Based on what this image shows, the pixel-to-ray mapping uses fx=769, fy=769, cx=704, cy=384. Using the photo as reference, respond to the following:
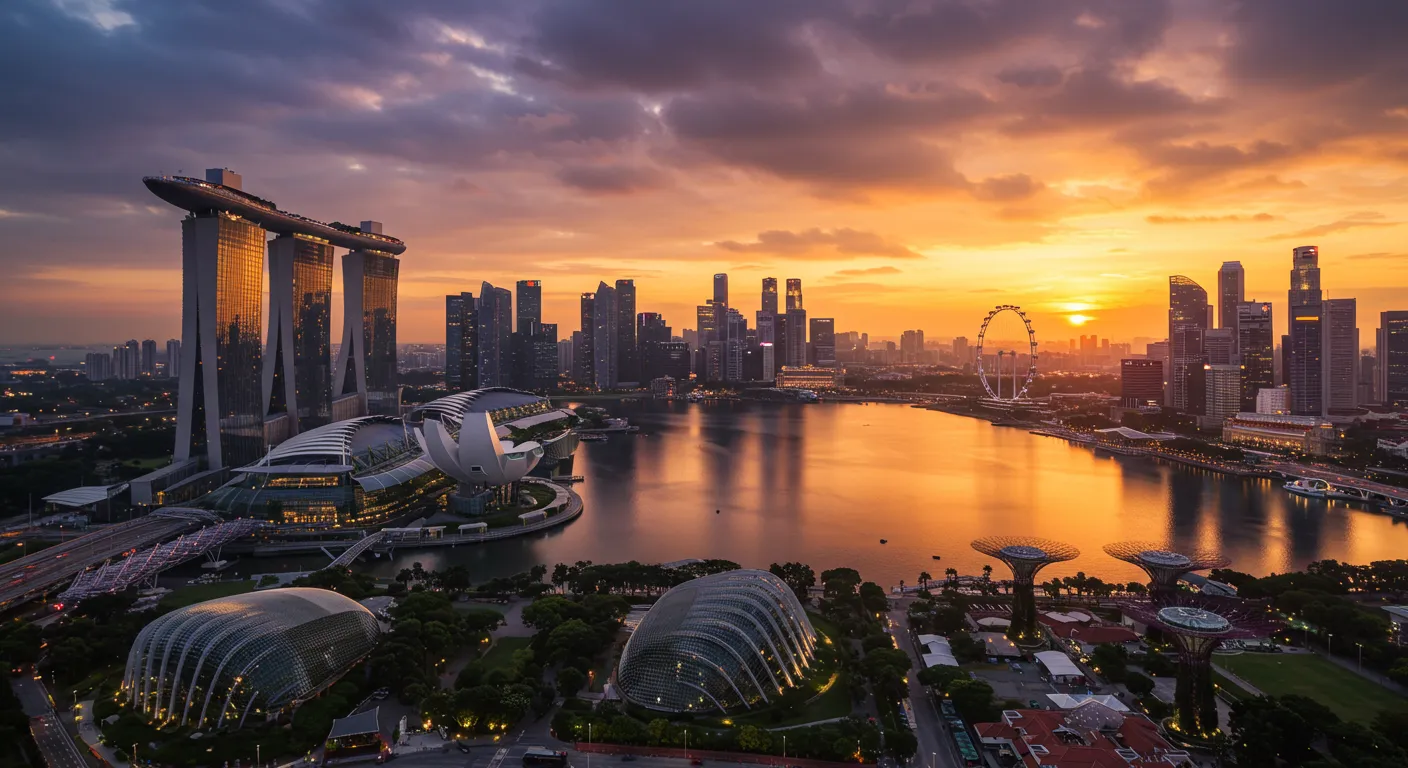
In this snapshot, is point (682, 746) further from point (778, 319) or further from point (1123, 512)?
point (778, 319)

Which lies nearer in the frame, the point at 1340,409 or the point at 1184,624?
the point at 1184,624

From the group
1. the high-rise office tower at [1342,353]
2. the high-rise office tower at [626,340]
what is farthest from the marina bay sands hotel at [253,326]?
the high-rise office tower at [1342,353]

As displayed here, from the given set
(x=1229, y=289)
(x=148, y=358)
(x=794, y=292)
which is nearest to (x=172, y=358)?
(x=148, y=358)

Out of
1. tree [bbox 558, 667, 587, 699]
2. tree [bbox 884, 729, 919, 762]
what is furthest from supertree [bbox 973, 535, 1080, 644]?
tree [bbox 558, 667, 587, 699]

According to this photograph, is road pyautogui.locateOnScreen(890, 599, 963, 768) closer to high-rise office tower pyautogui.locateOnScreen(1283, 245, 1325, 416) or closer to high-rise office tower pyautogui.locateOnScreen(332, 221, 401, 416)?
high-rise office tower pyautogui.locateOnScreen(332, 221, 401, 416)

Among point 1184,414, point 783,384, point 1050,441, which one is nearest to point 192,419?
point 1050,441

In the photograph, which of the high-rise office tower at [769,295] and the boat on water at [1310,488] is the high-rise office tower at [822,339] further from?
the boat on water at [1310,488]
